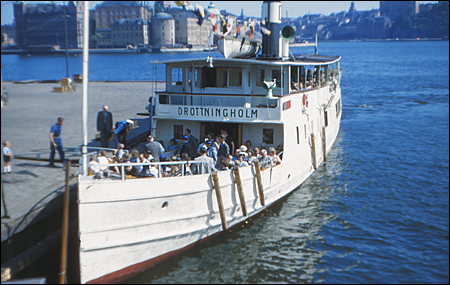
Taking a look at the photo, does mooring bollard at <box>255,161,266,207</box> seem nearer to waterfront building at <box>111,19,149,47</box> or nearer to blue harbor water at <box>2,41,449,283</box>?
blue harbor water at <box>2,41,449,283</box>

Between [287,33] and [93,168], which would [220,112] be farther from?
[287,33]

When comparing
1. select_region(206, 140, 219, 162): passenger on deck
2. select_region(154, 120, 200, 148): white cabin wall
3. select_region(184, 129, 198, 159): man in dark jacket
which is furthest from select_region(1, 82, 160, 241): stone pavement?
select_region(206, 140, 219, 162): passenger on deck

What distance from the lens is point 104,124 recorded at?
15812mm

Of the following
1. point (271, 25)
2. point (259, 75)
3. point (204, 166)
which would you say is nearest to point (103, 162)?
point (204, 166)

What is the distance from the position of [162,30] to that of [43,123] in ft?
598

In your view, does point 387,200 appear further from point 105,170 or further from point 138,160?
point 105,170

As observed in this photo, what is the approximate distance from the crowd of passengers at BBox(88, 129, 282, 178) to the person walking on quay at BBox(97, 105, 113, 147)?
204 centimetres

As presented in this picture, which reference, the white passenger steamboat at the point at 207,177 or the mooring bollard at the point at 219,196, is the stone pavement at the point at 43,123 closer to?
the white passenger steamboat at the point at 207,177

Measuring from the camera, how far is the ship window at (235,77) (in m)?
17.1

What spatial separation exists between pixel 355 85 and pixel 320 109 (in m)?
44.9

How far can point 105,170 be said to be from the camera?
35.9 feet

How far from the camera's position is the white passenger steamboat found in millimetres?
10836

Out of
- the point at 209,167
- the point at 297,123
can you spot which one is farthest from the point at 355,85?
the point at 209,167

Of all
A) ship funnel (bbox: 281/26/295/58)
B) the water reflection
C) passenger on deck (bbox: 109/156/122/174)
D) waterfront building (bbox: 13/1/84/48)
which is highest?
waterfront building (bbox: 13/1/84/48)
